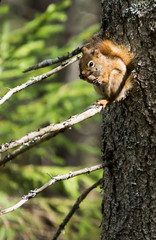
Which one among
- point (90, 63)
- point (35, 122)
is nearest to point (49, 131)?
point (90, 63)

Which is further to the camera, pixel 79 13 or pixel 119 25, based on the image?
pixel 79 13

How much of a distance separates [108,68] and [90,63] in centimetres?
8

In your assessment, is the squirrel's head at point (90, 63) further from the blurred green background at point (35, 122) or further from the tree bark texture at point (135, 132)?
the blurred green background at point (35, 122)

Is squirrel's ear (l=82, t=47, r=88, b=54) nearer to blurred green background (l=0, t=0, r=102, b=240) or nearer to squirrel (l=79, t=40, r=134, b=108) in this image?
squirrel (l=79, t=40, r=134, b=108)

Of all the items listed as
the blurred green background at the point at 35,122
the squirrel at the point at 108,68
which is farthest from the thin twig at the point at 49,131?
the blurred green background at the point at 35,122

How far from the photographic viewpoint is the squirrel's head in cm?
126

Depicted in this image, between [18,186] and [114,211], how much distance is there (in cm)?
219

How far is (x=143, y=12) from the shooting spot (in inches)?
50.7

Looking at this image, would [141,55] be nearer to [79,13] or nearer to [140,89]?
[140,89]

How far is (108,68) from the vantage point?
1.29 m

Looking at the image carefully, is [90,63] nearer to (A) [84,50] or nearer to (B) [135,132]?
(A) [84,50]

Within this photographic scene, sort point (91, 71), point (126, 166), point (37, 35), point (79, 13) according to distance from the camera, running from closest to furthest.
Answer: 1. point (91, 71)
2. point (126, 166)
3. point (37, 35)
4. point (79, 13)

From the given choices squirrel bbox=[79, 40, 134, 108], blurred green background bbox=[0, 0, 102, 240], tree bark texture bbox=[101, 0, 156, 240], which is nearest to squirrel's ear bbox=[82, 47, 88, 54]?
squirrel bbox=[79, 40, 134, 108]

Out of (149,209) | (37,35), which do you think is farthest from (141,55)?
(37,35)
